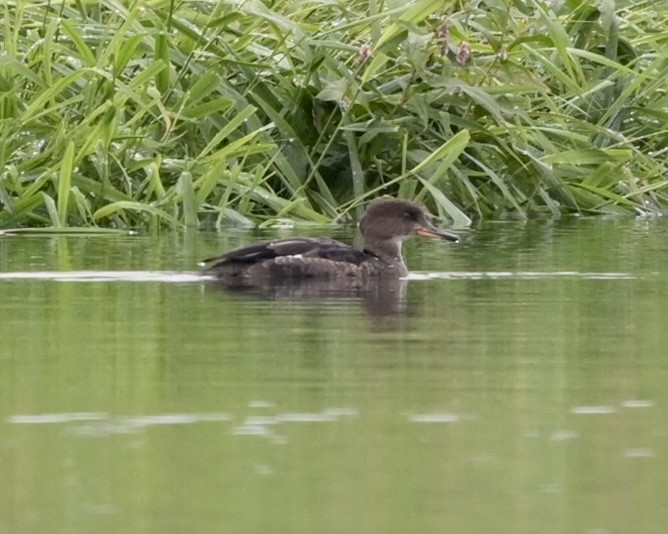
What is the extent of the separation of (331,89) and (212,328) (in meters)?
5.75

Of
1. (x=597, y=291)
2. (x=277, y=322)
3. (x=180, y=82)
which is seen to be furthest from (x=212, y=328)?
(x=180, y=82)

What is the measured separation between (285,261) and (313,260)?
15 cm

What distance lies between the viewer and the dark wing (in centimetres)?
923

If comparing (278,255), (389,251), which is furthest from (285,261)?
(389,251)

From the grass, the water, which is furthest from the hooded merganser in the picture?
the grass

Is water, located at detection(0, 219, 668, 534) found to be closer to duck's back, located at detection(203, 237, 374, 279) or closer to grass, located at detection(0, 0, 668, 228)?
duck's back, located at detection(203, 237, 374, 279)

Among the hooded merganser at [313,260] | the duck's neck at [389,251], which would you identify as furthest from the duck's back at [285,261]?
the duck's neck at [389,251]

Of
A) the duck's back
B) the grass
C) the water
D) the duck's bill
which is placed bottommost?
the water

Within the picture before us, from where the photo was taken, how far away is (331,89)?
510 inches

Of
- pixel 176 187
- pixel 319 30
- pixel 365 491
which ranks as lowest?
pixel 365 491

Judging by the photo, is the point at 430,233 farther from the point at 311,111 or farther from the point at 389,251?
the point at 311,111

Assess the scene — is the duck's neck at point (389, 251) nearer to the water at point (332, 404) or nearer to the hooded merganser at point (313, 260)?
the hooded merganser at point (313, 260)

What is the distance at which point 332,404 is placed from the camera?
560 cm

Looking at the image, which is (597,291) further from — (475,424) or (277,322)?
(475,424)
